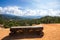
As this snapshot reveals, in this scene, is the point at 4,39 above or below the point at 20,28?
below

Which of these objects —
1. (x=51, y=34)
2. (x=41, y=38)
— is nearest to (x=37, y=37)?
(x=41, y=38)

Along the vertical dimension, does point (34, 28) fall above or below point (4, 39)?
above

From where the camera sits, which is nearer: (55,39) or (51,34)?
(55,39)

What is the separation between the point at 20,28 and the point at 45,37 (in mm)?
1645

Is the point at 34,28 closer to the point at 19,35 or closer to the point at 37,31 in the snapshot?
the point at 37,31

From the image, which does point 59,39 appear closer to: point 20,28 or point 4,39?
point 20,28

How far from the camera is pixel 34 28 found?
9.03m

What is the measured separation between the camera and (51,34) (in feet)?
29.0

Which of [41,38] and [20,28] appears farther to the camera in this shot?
[20,28]

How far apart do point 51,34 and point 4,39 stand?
2.76 meters

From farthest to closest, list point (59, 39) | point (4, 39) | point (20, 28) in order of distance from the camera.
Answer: point (20, 28), point (4, 39), point (59, 39)

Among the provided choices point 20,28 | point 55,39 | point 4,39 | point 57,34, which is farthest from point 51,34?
point 4,39

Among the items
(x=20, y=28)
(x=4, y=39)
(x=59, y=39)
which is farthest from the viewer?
(x=20, y=28)

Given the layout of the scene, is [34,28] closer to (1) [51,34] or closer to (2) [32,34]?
(2) [32,34]
